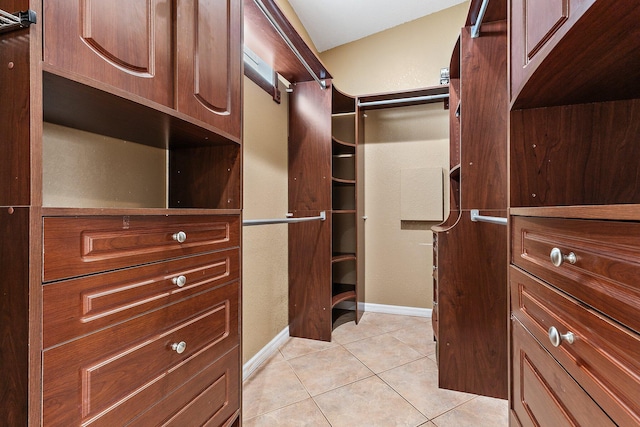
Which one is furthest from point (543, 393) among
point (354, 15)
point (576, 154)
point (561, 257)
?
point (354, 15)

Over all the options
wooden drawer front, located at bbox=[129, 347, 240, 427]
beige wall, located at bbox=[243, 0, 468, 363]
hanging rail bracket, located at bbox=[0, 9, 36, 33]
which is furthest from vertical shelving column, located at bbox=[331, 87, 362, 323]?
hanging rail bracket, located at bbox=[0, 9, 36, 33]

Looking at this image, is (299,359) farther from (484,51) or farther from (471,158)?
(484,51)

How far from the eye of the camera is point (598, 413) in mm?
553

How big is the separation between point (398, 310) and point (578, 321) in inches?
101

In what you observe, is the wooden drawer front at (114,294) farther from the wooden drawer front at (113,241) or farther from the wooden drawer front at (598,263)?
the wooden drawer front at (598,263)

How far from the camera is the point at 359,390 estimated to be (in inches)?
69.6

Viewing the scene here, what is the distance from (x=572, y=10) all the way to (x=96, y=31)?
104 cm

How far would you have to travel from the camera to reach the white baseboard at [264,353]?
191 centimetres

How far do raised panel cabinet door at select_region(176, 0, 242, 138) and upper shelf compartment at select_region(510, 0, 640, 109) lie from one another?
97cm

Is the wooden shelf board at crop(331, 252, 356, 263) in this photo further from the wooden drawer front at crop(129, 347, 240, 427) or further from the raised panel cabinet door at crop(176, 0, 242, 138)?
the raised panel cabinet door at crop(176, 0, 242, 138)

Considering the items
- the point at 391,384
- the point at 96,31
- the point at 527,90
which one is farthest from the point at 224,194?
the point at 391,384

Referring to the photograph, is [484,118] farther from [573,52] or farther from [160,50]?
[160,50]

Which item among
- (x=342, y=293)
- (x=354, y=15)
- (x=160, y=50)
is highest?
(x=354, y=15)

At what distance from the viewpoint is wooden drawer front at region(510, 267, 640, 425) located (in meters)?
0.48
